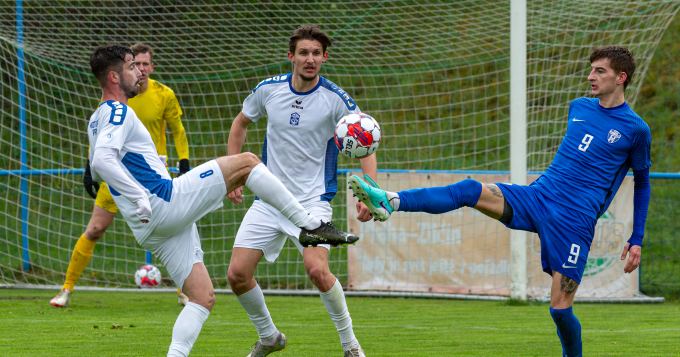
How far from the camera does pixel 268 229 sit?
4.61m

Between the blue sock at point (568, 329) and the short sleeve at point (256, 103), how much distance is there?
246 cm

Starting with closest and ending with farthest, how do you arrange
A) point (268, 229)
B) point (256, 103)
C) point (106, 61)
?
1. point (106, 61)
2. point (268, 229)
3. point (256, 103)

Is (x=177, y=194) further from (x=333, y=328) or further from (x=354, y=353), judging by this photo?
(x=333, y=328)

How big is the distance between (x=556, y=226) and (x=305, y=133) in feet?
5.92

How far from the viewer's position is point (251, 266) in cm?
450

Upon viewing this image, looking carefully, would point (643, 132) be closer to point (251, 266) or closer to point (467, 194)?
point (467, 194)

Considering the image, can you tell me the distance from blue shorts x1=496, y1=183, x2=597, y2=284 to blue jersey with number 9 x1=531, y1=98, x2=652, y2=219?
7 cm

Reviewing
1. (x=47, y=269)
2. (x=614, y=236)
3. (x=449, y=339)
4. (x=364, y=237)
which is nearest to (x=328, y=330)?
(x=449, y=339)

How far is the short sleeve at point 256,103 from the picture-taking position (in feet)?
15.9

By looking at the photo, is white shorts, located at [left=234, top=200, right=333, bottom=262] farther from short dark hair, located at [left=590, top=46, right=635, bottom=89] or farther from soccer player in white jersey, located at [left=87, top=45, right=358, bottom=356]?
short dark hair, located at [left=590, top=46, right=635, bottom=89]

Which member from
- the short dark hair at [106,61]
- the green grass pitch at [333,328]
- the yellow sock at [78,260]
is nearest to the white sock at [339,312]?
the green grass pitch at [333,328]

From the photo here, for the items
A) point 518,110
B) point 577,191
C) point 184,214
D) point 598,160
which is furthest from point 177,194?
point 518,110

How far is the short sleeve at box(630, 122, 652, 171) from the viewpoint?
4.05 meters

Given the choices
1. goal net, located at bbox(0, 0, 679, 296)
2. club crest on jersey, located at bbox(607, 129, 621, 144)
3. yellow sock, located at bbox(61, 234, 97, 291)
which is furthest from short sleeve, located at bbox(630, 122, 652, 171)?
yellow sock, located at bbox(61, 234, 97, 291)
